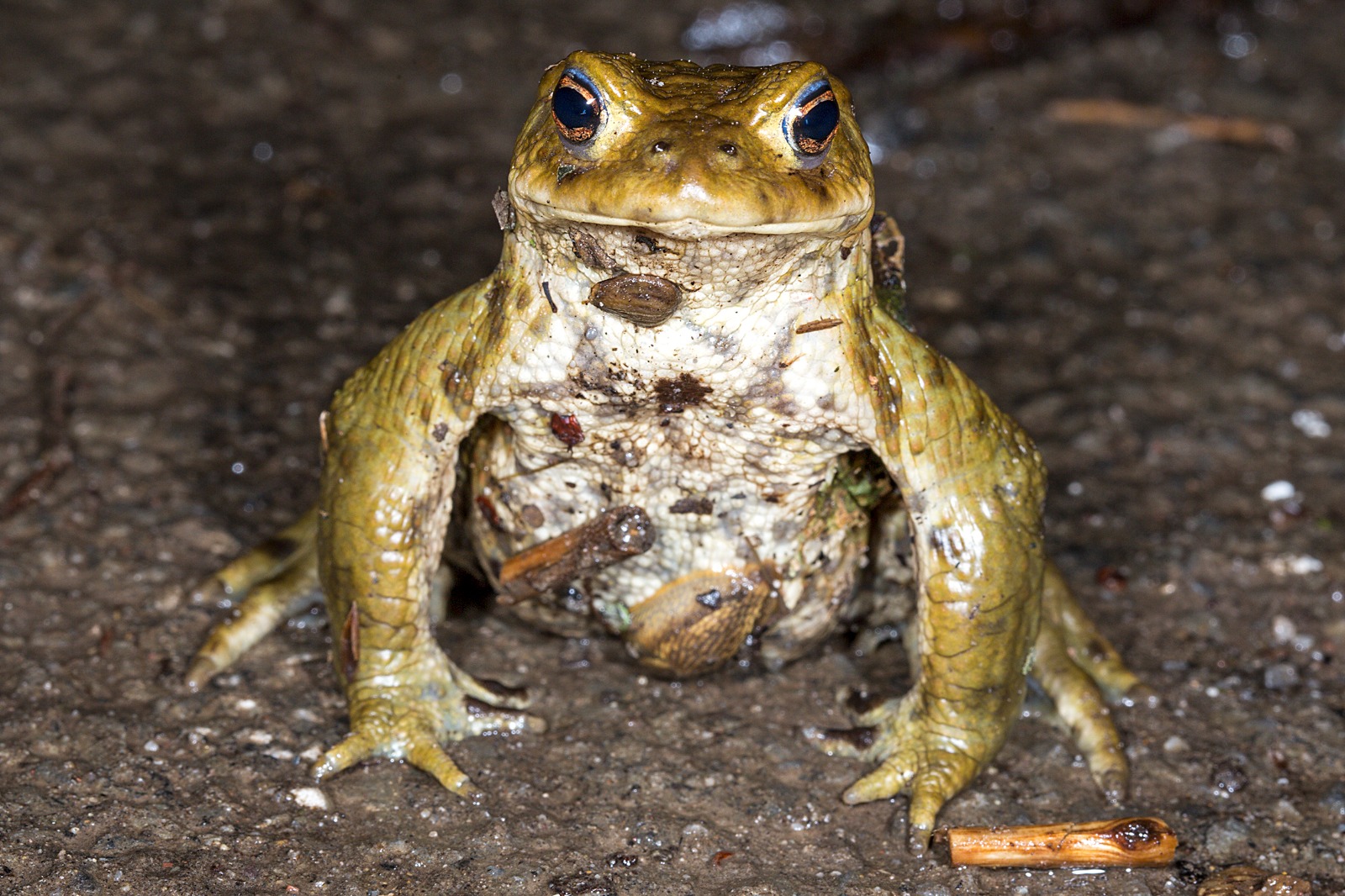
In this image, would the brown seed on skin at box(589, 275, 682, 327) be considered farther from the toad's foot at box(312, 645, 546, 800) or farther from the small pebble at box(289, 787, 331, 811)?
the small pebble at box(289, 787, 331, 811)

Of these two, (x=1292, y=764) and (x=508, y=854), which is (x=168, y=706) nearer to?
(x=508, y=854)

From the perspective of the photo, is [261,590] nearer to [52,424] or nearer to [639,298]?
[52,424]

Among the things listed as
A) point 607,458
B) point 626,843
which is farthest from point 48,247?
point 626,843

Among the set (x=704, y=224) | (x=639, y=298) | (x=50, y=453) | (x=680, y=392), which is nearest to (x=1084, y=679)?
(x=680, y=392)

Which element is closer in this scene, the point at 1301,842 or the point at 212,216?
the point at 1301,842

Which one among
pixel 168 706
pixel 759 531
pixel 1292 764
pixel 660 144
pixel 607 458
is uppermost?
pixel 660 144

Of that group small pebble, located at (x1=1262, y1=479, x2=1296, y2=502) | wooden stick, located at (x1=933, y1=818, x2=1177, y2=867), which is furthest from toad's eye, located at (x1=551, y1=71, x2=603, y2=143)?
small pebble, located at (x1=1262, y1=479, x2=1296, y2=502)
